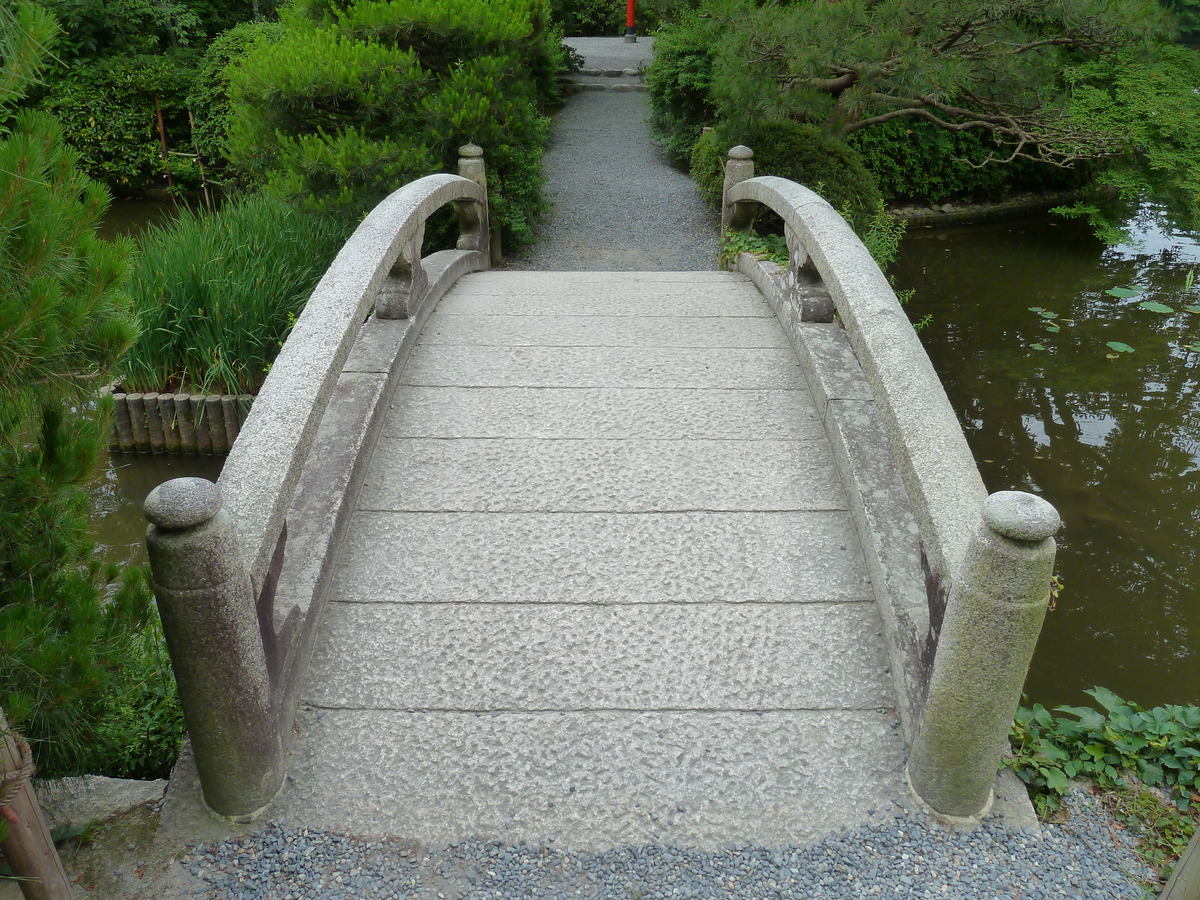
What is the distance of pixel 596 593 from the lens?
9.42ft

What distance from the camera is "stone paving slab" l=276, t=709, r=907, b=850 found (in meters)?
2.27

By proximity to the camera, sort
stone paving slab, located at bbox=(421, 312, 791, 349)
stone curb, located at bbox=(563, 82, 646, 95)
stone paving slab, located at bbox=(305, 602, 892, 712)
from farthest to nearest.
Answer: stone curb, located at bbox=(563, 82, 646, 95) → stone paving slab, located at bbox=(421, 312, 791, 349) → stone paving slab, located at bbox=(305, 602, 892, 712)

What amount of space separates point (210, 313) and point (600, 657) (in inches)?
163

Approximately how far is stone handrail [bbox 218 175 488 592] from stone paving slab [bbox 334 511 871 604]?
553 mm

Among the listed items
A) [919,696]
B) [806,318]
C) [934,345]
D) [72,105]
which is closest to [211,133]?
[72,105]

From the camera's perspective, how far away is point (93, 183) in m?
1.90

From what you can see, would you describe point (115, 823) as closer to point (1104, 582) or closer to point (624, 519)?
point (624, 519)

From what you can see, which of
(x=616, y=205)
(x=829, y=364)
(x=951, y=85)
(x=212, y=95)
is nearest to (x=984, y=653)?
(x=829, y=364)

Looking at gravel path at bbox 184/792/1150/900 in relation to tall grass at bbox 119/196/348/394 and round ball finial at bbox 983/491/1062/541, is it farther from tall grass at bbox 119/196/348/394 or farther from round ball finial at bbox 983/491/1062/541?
tall grass at bbox 119/196/348/394

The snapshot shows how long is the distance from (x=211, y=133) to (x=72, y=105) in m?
1.72

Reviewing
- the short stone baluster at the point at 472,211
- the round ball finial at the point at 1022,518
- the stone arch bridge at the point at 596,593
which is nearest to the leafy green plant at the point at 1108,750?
the stone arch bridge at the point at 596,593

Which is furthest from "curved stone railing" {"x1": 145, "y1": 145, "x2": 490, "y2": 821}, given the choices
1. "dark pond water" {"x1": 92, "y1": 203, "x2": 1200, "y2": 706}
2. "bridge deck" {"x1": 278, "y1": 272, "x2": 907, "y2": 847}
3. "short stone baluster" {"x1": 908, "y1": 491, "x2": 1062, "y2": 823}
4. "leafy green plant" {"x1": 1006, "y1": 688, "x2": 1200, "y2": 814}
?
"dark pond water" {"x1": 92, "y1": 203, "x2": 1200, "y2": 706}

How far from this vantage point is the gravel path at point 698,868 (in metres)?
2.12

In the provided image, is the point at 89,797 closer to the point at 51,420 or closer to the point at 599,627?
Answer: the point at 51,420
